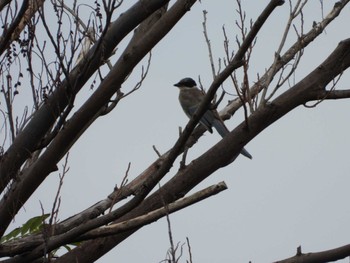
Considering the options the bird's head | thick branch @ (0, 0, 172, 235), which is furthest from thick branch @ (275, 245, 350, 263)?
the bird's head

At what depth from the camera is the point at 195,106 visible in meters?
8.79

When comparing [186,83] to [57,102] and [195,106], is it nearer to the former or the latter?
[195,106]

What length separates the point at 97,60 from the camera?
13.8 feet

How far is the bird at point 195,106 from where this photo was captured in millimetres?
6352

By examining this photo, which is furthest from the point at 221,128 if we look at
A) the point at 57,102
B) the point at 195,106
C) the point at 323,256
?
the point at 323,256

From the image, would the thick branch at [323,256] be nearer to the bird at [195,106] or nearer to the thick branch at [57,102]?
the thick branch at [57,102]

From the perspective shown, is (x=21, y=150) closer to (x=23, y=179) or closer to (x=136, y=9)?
(x=23, y=179)

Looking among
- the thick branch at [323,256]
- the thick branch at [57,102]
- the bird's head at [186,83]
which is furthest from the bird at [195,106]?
the thick branch at [323,256]

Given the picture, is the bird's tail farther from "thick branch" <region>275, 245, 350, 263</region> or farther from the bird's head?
the bird's head

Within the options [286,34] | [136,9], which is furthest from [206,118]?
[136,9]

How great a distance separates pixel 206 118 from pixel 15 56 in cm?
224

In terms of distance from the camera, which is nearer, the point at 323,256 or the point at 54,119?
the point at 323,256

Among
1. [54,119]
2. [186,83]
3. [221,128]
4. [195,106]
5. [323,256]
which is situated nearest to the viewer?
[323,256]

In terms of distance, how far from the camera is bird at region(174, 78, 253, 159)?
635cm
